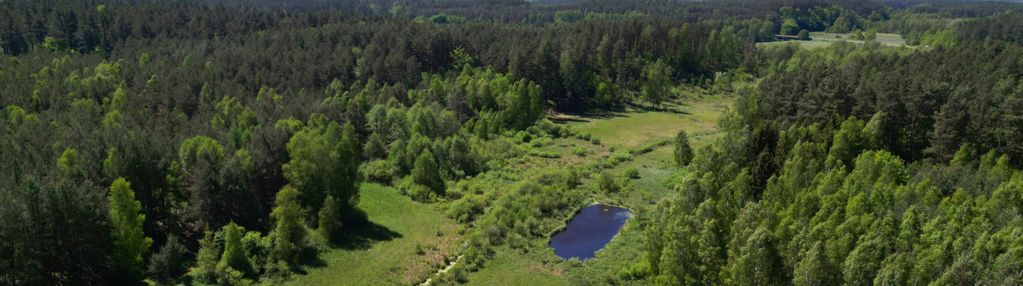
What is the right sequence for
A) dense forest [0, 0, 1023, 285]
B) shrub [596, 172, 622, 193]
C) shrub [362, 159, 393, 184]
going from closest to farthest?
1. dense forest [0, 0, 1023, 285]
2. shrub [596, 172, 622, 193]
3. shrub [362, 159, 393, 184]

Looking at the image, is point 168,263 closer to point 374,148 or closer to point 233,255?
point 233,255

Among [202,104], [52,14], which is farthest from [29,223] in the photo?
[52,14]

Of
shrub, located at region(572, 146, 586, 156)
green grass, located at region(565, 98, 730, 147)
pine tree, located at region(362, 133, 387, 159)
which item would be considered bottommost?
green grass, located at region(565, 98, 730, 147)

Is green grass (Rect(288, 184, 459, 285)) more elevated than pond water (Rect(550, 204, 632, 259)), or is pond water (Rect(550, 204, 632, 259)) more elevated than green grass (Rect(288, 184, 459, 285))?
green grass (Rect(288, 184, 459, 285))

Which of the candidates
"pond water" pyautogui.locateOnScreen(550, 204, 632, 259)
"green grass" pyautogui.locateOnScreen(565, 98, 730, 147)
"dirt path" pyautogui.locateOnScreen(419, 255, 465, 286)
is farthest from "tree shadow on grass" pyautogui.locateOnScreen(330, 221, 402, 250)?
"green grass" pyautogui.locateOnScreen(565, 98, 730, 147)

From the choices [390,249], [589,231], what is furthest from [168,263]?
[589,231]

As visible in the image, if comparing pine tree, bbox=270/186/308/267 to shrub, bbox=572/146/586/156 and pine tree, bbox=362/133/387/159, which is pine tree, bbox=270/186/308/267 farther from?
shrub, bbox=572/146/586/156
